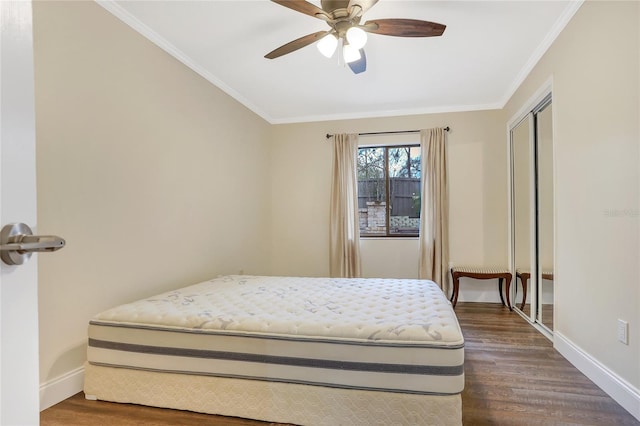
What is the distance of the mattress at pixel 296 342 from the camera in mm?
1601

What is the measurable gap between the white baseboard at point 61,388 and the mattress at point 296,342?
0.71 ft

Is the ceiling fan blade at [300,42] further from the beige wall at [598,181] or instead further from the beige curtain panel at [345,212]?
the beige curtain panel at [345,212]

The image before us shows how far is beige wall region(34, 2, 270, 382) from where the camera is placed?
6.24 ft

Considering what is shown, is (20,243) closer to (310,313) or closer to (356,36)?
(310,313)

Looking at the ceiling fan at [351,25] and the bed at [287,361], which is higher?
the ceiling fan at [351,25]

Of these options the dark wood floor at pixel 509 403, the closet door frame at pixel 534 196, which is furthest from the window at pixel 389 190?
the dark wood floor at pixel 509 403

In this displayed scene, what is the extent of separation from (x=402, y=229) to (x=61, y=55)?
404cm

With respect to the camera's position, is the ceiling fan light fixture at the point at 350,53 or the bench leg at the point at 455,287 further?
the bench leg at the point at 455,287

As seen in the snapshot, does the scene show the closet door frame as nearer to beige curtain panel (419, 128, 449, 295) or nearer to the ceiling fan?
beige curtain panel (419, 128, 449, 295)

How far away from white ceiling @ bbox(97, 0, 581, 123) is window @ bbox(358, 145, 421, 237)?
2.10 feet

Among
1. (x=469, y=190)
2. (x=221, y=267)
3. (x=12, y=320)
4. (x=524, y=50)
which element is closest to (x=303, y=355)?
(x=12, y=320)

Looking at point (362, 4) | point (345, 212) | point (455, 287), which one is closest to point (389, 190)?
point (345, 212)

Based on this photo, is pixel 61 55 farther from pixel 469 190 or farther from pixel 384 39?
pixel 469 190

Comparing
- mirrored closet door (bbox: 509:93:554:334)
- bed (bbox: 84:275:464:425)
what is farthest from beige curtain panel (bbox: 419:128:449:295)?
bed (bbox: 84:275:464:425)
